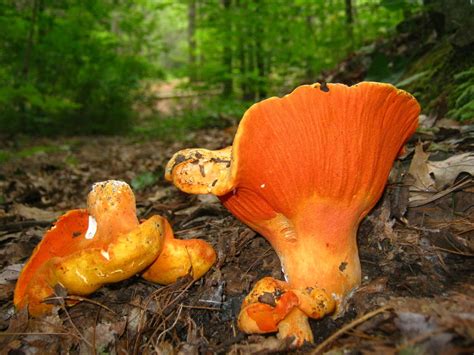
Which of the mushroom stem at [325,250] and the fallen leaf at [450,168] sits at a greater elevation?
the fallen leaf at [450,168]

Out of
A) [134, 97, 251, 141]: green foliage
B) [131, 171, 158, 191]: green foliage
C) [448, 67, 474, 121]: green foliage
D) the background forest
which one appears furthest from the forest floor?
[134, 97, 251, 141]: green foliage

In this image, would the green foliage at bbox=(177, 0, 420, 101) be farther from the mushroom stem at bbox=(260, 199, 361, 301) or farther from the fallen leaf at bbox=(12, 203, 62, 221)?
the mushroom stem at bbox=(260, 199, 361, 301)

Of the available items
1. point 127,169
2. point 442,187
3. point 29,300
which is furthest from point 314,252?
point 127,169

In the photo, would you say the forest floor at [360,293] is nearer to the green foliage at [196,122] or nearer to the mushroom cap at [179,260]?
the mushroom cap at [179,260]

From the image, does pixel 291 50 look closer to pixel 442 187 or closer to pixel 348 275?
pixel 442 187

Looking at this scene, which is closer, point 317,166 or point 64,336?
point 317,166

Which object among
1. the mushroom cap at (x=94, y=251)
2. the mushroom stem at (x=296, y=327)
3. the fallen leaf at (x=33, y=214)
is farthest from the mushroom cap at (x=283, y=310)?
the fallen leaf at (x=33, y=214)

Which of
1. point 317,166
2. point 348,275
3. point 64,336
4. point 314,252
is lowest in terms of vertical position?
point 64,336
